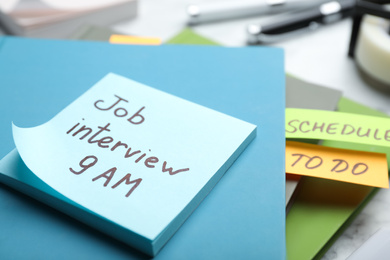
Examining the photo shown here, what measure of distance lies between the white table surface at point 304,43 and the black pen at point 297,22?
1cm

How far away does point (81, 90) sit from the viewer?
0.46m

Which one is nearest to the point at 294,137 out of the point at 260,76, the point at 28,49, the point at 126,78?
the point at 260,76

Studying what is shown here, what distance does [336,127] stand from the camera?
466 mm

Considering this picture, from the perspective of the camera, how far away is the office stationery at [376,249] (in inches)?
14.6

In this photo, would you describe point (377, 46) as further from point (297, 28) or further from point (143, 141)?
point (143, 141)

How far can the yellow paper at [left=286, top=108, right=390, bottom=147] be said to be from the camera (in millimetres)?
452

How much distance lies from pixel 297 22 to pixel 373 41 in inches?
6.4

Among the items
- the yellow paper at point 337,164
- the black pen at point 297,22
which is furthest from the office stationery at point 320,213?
the black pen at point 297,22

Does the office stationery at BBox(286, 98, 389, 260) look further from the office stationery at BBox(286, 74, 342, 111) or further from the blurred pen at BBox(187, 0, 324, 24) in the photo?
the blurred pen at BBox(187, 0, 324, 24)

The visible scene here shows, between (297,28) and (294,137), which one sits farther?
(297,28)

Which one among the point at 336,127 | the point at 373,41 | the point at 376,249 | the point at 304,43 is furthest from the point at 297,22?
the point at 376,249

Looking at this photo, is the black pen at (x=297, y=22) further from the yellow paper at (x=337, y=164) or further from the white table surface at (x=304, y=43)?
the yellow paper at (x=337, y=164)

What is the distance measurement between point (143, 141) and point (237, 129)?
0.28ft

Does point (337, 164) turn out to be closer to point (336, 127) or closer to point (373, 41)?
point (336, 127)
